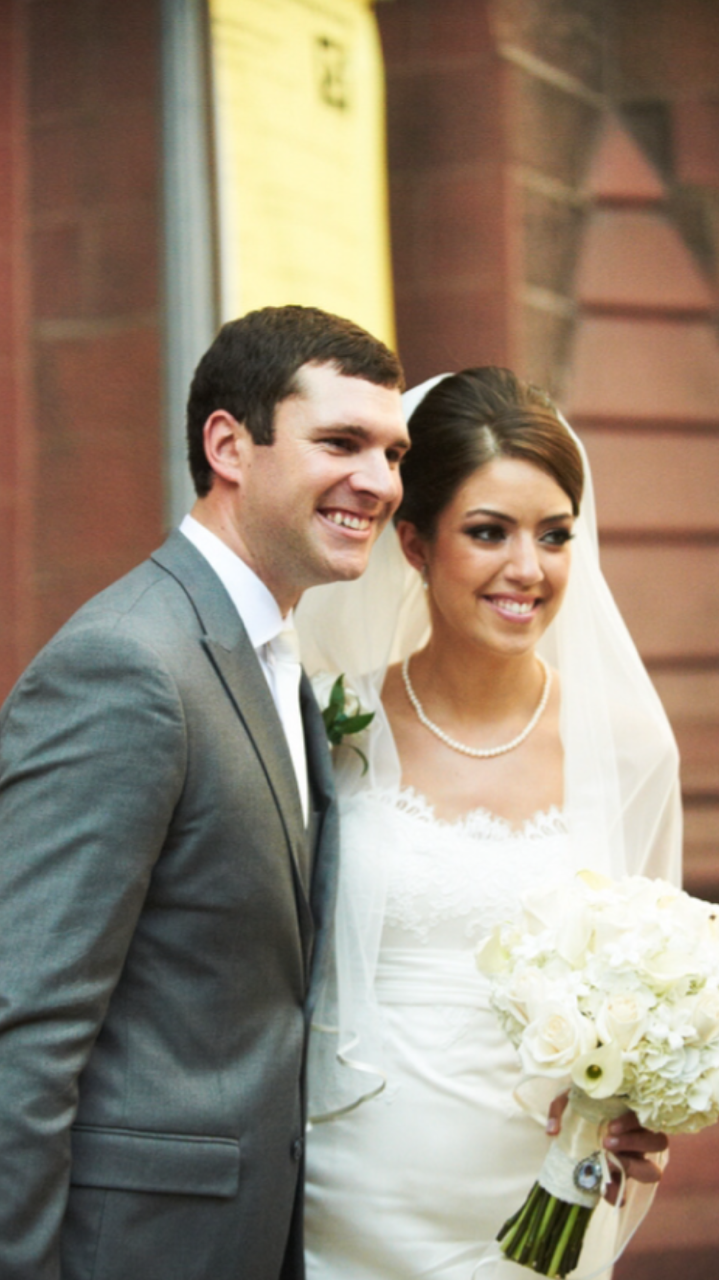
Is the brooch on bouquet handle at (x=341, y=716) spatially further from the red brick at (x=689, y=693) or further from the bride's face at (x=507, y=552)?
the red brick at (x=689, y=693)

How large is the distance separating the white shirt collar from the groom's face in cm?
3

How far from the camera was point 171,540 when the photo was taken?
2223 millimetres

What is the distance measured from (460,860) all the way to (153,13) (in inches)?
104

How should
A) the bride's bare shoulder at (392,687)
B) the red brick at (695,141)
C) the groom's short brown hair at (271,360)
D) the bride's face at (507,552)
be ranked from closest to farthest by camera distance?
the groom's short brown hair at (271,360) → the bride's face at (507,552) → the bride's bare shoulder at (392,687) → the red brick at (695,141)

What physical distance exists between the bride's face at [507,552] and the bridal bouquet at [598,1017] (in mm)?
640

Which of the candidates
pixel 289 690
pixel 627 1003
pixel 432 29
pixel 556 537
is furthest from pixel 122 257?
pixel 627 1003

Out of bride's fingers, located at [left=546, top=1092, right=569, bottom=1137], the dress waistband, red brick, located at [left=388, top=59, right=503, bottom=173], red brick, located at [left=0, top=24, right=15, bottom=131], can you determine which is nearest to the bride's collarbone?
the dress waistband

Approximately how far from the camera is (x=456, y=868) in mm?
2639

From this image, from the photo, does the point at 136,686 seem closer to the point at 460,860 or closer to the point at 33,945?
the point at 33,945

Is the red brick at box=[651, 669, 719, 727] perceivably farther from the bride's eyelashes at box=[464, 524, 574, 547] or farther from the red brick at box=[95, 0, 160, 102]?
the red brick at box=[95, 0, 160, 102]

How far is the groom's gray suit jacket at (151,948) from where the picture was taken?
1800 mm

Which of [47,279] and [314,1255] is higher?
[47,279]

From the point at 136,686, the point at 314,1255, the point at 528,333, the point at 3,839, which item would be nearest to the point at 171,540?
the point at 136,686

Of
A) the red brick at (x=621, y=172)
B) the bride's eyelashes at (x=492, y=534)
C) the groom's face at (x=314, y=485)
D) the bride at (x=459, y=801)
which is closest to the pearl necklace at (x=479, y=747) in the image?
the bride at (x=459, y=801)
